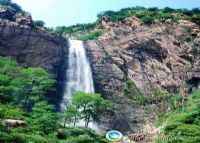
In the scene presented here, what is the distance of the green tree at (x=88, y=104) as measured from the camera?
36844 mm

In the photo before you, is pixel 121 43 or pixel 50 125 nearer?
pixel 50 125

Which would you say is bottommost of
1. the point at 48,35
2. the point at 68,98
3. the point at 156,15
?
the point at 68,98

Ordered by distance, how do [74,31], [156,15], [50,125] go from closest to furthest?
[50,125] < [156,15] < [74,31]

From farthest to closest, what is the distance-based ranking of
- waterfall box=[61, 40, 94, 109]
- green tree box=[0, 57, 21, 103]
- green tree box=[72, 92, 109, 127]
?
waterfall box=[61, 40, 94, 109]
green tree box=[72, 92, 109, 127]
green tree box=[0, 57, 21, 103]

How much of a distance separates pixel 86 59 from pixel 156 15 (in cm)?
1564

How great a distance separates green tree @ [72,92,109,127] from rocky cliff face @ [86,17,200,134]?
7.49 m

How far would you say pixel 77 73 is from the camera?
4928cm

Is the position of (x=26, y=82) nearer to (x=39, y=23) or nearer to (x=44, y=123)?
(x=44, y=123)

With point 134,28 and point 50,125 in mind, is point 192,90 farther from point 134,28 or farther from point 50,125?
point 50,125

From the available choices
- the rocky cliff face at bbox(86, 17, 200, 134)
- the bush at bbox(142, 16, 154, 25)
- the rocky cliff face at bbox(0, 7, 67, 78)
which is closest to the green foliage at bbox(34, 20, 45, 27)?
the rocky cliff face at bbox(86, 17, 200, 134)

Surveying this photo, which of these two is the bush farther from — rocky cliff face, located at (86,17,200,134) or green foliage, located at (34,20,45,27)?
green foliage, located at (34,20,45,27)

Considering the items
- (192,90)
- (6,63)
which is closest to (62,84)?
(6,63)

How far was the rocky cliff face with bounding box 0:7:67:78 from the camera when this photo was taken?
46625 millimetres

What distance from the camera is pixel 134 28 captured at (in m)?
58.1
